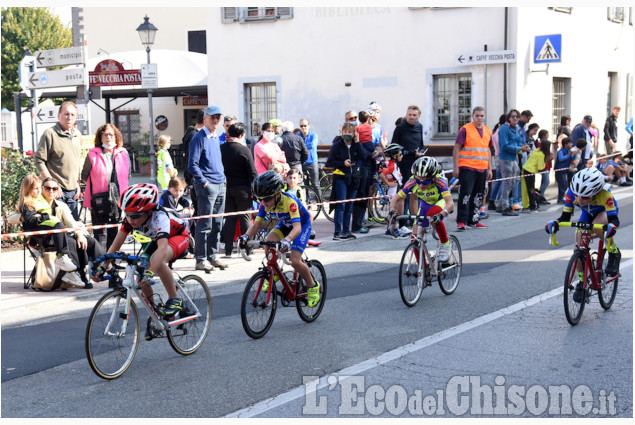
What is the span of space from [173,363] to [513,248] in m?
7.31

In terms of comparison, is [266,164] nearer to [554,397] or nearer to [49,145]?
[49,145]

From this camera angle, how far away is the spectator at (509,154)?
53.9 ft

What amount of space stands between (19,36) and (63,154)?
46274mm

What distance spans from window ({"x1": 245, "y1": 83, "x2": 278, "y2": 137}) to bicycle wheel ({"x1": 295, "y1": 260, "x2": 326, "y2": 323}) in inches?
667

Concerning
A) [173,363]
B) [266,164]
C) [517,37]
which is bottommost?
[173,363]

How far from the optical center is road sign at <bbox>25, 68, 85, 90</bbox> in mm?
14578

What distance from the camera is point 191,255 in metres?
12.2

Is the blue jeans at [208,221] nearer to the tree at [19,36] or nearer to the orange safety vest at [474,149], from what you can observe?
the orange safety vest at [474,149]

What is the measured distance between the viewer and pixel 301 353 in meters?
6.89

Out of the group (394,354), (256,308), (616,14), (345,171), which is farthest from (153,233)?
(616,14)

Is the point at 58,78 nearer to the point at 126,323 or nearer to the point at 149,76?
the point at 149,76

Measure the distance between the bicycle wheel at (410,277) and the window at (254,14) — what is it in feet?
53.0

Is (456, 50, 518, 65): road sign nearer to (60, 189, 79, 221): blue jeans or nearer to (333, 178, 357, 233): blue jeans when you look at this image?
(333, 178, 357, 233): blue jeans

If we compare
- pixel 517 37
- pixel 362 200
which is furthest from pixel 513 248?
pixel 517 37
